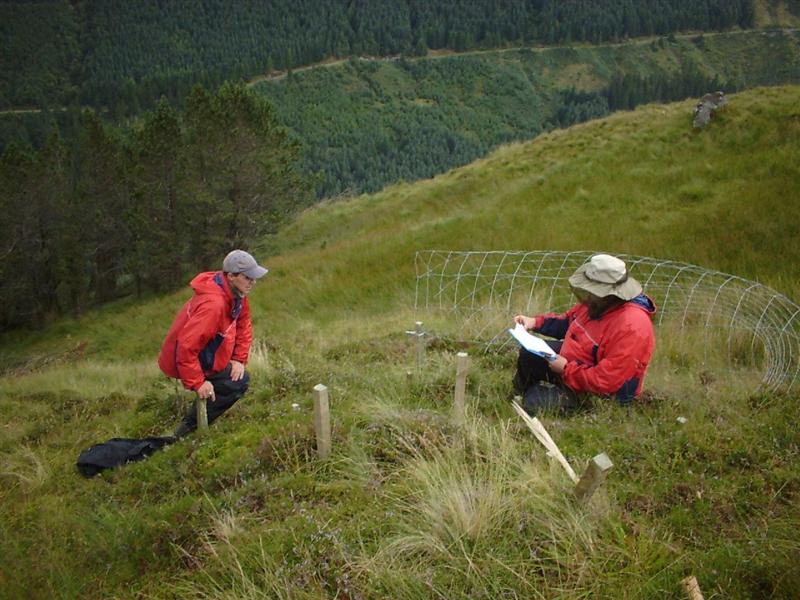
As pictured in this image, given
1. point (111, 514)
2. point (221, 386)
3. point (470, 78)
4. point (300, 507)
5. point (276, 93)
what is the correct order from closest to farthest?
point (300, 507) → point (111, 514) → point (221, 386) → point (276, 93) → point (470, 78)

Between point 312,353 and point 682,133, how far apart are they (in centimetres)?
1440

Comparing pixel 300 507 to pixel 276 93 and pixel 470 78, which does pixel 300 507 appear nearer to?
pixel 276 93

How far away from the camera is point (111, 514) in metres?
3.85

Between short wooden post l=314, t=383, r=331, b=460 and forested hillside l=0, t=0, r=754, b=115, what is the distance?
114333 millimetres

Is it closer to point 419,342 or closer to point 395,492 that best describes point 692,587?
point 395,492

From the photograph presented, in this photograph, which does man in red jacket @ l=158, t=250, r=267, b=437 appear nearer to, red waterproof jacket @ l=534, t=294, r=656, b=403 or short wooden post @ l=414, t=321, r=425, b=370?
short wooden post @ l=414, t=321, r=425, b=370

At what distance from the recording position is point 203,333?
15.4ft

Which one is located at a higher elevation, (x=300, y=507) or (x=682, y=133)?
(x=682, y=133)

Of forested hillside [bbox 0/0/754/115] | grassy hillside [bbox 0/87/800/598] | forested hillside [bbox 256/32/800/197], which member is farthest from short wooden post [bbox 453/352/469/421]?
forested hillside [bbox 0/0/754/115]

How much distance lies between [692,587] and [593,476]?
2.05ft

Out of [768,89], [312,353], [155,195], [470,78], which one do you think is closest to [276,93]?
[470,78]

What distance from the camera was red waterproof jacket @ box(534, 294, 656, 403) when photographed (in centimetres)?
426

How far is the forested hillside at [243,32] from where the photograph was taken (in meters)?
121

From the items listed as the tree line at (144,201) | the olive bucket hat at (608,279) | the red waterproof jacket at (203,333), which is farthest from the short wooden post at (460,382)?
the tree line at (144,201)
